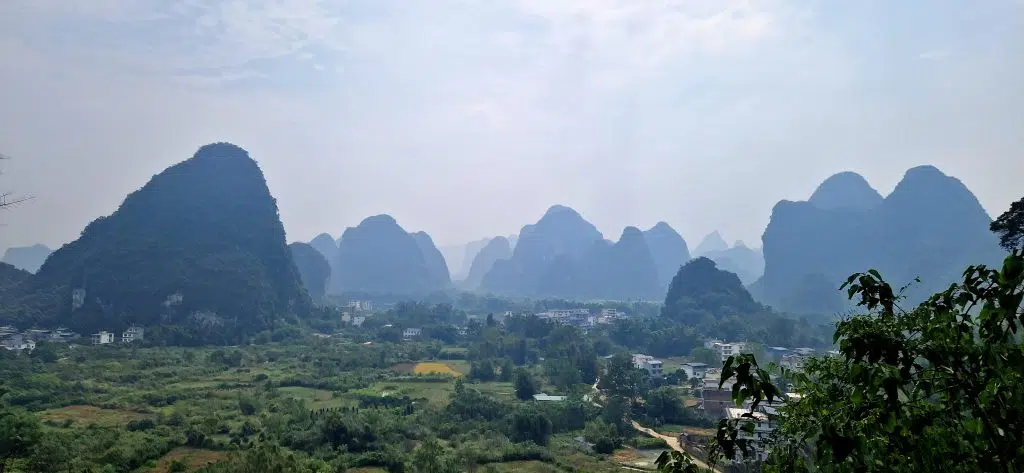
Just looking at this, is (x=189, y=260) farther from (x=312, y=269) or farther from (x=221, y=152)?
(x=312, y=269)

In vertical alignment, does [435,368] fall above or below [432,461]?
below

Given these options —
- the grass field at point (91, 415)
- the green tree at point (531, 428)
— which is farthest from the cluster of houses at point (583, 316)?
the grass field at point (91, 415)

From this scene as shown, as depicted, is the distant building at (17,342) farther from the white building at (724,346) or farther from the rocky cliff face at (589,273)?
the rocky cliff face at (589,273)

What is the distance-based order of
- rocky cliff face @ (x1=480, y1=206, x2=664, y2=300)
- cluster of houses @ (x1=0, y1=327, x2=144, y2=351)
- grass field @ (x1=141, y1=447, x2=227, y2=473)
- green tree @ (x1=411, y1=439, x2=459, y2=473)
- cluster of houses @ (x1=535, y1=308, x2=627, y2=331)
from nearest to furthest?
green tree @ (x1=411, y1=439, x2=459, y2=473), grass field @ (x1=141, y1=447, x2=227, y2=473), cluster of houses @ (x1=0, y1=327, x2=144, y2=351), cluster of houses @ (x1=535, y1=308, x2=627, y2=331), rocky cliff face @ (x1=480, y1=206, x2=664, y2=300)

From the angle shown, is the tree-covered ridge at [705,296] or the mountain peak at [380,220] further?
the mountain peak at [380,220]

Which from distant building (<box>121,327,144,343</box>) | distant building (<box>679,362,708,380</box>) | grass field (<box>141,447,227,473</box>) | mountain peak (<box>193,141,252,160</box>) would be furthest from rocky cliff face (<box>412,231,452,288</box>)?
grass field (<box>141,447,227,473</box>)

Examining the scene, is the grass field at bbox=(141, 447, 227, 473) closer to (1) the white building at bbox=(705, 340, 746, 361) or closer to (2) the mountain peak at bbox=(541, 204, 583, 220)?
(1) the white building at bbox=(705, 340, 746, 361)

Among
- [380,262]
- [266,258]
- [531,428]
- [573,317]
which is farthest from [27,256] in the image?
[531,428]
